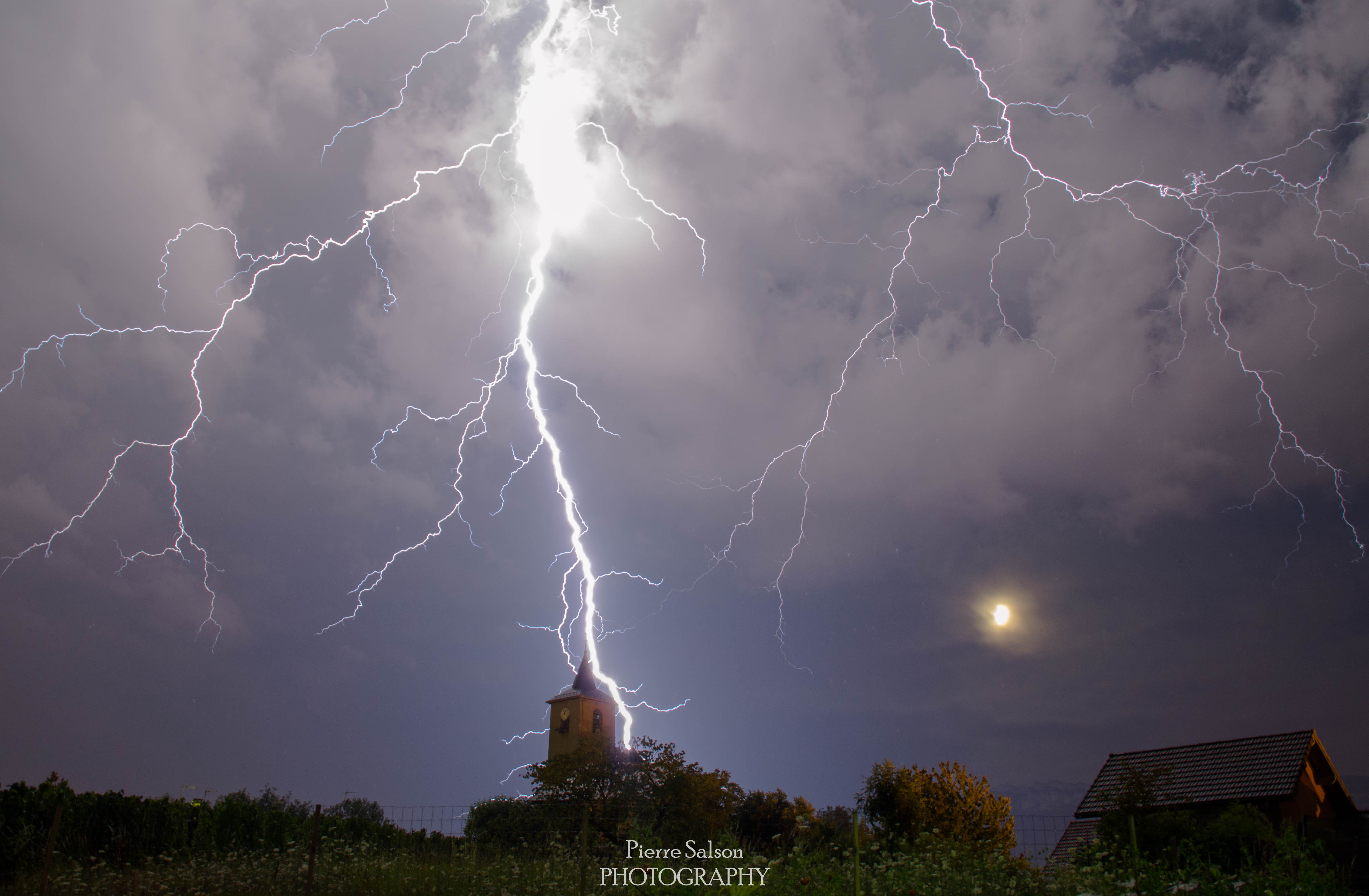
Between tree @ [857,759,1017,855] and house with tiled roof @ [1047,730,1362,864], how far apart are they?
2.42 meters

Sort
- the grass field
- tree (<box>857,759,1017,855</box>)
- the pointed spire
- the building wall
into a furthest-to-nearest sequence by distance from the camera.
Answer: the pointed spire, the building wall, tree (<box>857,759,1017,855</box>), the grass field

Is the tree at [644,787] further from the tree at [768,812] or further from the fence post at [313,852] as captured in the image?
the fence post at [313,852]

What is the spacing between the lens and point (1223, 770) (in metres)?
18.5

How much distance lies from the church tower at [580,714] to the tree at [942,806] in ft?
113

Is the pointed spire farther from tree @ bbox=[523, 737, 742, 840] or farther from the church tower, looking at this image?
tree @ bbox=[523, 737, 742, 840]

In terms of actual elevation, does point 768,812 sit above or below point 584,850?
below

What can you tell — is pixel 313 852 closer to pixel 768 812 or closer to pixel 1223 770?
pixel 1223 770

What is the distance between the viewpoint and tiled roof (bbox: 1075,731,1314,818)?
17.0 meters

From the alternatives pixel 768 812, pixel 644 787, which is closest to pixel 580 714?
pixel 768 812

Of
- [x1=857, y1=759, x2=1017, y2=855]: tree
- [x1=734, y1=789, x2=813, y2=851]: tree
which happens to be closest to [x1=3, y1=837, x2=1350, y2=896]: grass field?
[x1=857, y1=759, x2=1017, y2=855]: tree

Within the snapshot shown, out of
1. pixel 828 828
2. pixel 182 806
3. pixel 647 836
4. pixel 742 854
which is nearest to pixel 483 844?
pixel 647 836

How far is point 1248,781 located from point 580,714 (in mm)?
40618

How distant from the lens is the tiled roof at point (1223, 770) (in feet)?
55.9

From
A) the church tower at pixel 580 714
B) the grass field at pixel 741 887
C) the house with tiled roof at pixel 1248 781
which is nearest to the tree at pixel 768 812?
the house with tiled roof at pixel 1248 781
